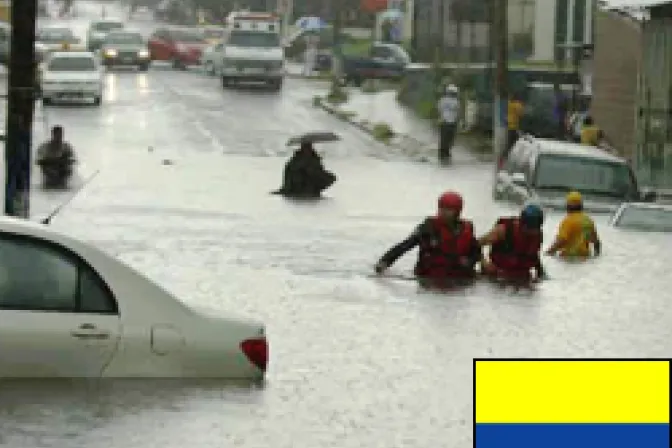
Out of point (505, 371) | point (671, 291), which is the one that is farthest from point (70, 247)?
point (671, 291)

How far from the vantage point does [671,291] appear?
66.4ft

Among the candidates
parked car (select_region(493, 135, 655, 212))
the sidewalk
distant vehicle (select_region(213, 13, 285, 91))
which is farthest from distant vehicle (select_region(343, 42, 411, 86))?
parked car (select_region(493, 135, 655, 212))

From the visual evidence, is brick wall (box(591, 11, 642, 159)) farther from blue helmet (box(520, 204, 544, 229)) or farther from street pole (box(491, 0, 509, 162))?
blue helmet (box(520, 204, 544, 229))

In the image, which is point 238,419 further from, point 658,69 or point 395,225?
point 658,69

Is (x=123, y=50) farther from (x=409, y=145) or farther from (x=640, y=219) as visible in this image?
(x=640, y=219)

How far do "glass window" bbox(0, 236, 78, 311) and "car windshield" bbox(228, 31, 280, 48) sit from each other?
5381 cm

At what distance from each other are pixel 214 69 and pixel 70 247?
2460 inches

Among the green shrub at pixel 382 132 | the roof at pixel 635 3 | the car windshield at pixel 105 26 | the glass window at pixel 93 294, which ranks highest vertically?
the car windshield at pixel 105 26

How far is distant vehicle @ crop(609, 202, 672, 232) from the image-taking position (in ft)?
85.0

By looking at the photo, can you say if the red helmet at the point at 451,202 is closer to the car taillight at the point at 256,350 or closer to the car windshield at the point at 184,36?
the car taillight at the point at 256,350

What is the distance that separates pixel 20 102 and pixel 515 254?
17.8ft

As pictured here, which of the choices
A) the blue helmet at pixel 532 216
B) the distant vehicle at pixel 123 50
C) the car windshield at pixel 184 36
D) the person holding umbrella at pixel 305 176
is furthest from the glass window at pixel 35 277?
Answer: the car windshield at pixel 184 36

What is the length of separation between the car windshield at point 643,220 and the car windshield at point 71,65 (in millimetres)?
30577

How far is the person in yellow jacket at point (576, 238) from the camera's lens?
2259 cm
